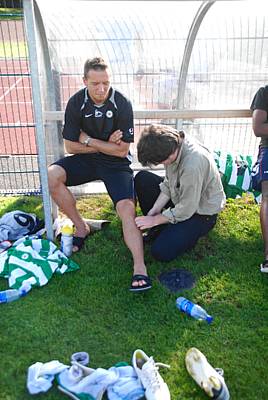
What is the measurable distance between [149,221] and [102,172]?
2.23 ft

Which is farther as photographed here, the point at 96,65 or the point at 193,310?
the point at 96,65

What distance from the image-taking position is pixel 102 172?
12.1 feet

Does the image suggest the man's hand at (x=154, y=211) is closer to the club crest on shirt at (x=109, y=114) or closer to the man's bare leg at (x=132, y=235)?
the man's bare leg at (x=132, y=235)

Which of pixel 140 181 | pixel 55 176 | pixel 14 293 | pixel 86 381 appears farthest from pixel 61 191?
pixel 86 381

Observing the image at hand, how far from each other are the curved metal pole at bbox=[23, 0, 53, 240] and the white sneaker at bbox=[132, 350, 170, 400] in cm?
162

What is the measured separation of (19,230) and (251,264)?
2.19 m

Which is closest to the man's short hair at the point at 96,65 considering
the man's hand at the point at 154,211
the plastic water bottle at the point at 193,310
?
the man's hand at the point at 154,211

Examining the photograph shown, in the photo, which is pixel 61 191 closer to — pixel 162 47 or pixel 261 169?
pixel 261 169

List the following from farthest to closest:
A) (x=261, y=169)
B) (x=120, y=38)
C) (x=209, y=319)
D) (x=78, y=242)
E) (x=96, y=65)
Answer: (x=120, y=38) → (x=78, y=242) → (x=261, y=169) → (x=96, y=65) → (x=209, y=319)

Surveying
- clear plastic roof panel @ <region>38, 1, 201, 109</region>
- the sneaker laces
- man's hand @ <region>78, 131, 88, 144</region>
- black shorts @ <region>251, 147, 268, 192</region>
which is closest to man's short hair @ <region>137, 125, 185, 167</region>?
man's hand @ <region>78, 131, 88, 144</region>

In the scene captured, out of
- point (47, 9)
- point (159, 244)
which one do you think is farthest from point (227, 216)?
point (47, 9)

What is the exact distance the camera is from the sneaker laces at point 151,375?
2.32 m

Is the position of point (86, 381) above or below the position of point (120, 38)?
below

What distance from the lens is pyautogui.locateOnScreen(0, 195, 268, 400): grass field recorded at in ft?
8.25
